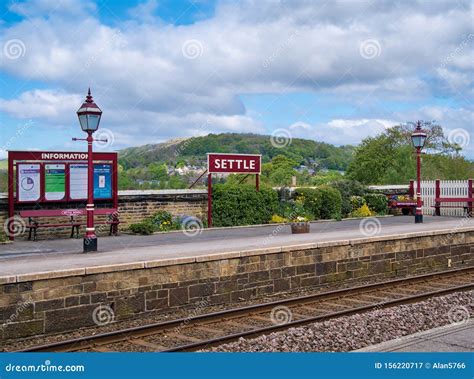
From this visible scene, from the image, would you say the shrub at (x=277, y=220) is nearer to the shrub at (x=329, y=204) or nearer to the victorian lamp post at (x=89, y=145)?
the shrub at (x=329, y=204)

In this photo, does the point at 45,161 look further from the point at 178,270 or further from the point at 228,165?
the point at 178,270

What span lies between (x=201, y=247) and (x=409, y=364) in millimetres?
8725

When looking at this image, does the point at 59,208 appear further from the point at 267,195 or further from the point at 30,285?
the point at 30,285

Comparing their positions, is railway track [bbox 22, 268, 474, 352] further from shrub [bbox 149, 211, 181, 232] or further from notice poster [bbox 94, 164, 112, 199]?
notice poster [bbox 94, 164, 112, 199]

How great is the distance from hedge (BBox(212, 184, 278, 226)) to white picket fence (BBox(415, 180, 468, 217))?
9684 millimetres

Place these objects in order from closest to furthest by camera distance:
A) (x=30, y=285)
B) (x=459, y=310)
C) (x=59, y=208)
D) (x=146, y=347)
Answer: (x=146, y=347) < (x=30, y=285) < (x=459, y=310) < (x=59, y=208)

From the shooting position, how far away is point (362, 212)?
93.9 ft

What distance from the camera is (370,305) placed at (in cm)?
1184

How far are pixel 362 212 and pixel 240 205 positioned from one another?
23.8 ft

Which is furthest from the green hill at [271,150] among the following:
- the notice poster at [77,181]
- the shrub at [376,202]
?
the notice poster at [77,181]

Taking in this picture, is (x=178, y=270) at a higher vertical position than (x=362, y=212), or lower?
lower

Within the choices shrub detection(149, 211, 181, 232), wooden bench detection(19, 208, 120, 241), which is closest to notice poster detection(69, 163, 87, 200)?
wooden bench detection(19, 208, 120, 241)

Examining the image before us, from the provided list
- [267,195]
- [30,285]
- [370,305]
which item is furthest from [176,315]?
[267,195]

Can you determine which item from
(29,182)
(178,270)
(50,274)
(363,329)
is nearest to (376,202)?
(29,182)
